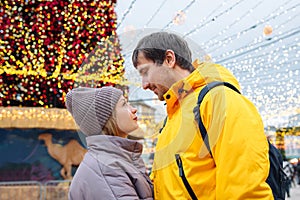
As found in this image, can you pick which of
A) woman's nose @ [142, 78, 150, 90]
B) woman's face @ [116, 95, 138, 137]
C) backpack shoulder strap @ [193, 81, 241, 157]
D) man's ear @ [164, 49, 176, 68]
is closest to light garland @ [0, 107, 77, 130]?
woman's face @ [116, 95, 138, 137]

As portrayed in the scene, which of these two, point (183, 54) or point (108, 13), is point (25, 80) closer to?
point (108, 13)

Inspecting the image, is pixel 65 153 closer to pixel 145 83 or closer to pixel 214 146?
pixel 145 83

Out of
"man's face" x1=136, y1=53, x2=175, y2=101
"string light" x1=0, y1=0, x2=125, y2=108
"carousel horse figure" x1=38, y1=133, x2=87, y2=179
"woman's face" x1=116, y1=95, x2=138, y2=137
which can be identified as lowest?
"carousel horse figure" x1=38, y1=133, x2=87, y2=179

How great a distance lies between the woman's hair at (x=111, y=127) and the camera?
189cm

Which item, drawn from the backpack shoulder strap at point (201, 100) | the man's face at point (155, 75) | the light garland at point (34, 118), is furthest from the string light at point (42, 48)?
the backpack shoulder strap at point (201, 100)

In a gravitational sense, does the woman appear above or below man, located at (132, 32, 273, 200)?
below

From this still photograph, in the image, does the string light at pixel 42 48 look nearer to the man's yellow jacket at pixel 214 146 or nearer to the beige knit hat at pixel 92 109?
the beige knit hat at pixel 92 109

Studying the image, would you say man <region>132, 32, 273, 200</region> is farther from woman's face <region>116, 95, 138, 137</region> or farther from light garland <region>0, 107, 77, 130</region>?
light garland <region>0, 107, 77, 130</region>

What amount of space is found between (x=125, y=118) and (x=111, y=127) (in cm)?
9

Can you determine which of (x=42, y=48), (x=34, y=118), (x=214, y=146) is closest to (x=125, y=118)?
(x=214, y=146)

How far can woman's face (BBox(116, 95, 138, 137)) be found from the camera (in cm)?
191

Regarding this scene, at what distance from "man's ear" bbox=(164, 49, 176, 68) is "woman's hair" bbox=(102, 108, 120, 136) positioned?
42cm

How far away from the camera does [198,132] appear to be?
146cm

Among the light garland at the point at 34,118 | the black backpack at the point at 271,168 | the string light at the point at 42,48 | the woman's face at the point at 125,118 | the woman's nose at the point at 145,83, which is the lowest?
the light garland at the point at 34,118
